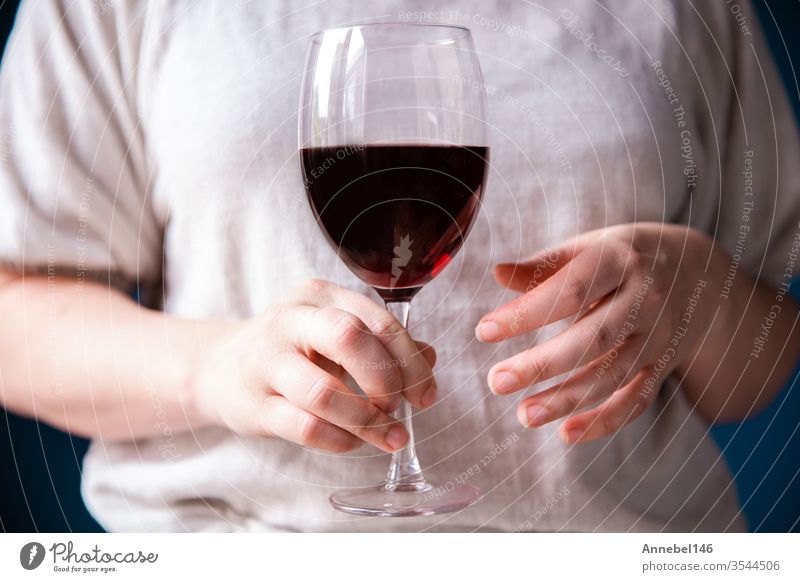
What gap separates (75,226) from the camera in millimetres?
579

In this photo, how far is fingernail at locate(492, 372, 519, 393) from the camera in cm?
43

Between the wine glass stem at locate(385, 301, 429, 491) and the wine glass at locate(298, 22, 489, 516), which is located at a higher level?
the wine glass at locate(298, 22, 489, 516)

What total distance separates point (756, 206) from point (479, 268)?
0.67ft

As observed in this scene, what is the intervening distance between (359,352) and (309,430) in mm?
60

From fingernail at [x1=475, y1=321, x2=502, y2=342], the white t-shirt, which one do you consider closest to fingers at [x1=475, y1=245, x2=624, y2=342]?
fingernail at [x1=475, y1=321, x2=502, y2=342]

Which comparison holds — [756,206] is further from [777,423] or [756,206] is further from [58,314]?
[58,314]

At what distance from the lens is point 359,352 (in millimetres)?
399

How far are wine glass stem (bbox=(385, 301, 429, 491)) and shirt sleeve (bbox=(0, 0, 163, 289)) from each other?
0.26 meters

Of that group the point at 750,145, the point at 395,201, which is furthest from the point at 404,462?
the point at 750,145
